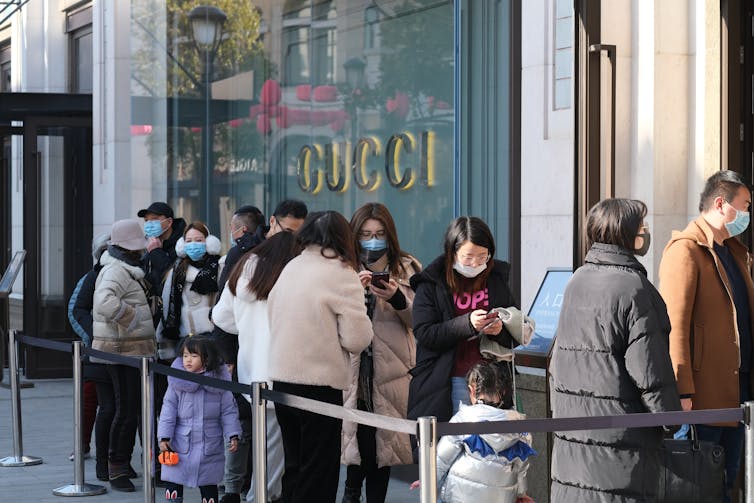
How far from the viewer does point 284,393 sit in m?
6.27

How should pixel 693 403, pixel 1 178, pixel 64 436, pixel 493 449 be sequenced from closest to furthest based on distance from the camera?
pixel 493 449 < pixel 693 403 < pixel 64 436 < pixel 1 178

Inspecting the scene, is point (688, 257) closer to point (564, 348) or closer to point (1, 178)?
point (564, 348)

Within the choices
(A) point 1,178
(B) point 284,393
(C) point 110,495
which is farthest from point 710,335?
(A) point 1,178

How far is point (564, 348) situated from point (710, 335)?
2.83 feet

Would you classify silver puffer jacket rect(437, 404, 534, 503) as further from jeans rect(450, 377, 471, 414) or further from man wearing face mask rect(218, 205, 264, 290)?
man wearing face mask rect(218, 205, 264, 290)

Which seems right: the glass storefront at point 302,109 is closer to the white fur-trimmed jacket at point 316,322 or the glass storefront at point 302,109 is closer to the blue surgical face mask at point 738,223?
the white fur-trimmed jacket at point 316,322

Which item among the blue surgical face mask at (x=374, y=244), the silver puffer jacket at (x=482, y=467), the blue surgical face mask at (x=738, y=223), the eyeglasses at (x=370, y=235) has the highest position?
the blue surgical face mask at (x=738, y=223)

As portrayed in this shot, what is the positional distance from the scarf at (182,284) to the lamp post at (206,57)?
568cm

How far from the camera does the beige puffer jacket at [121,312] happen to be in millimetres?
9133

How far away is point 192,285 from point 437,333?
270 cm

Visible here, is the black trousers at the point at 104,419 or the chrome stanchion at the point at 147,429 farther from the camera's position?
the black trousers at the point at 104,419

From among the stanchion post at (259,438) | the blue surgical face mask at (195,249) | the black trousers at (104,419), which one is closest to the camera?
the stanchion post at (259,438)

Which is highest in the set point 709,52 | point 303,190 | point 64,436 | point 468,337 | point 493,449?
point 709,52

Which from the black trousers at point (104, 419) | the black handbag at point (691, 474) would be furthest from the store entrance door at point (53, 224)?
the black handbag at point (691, 474)
